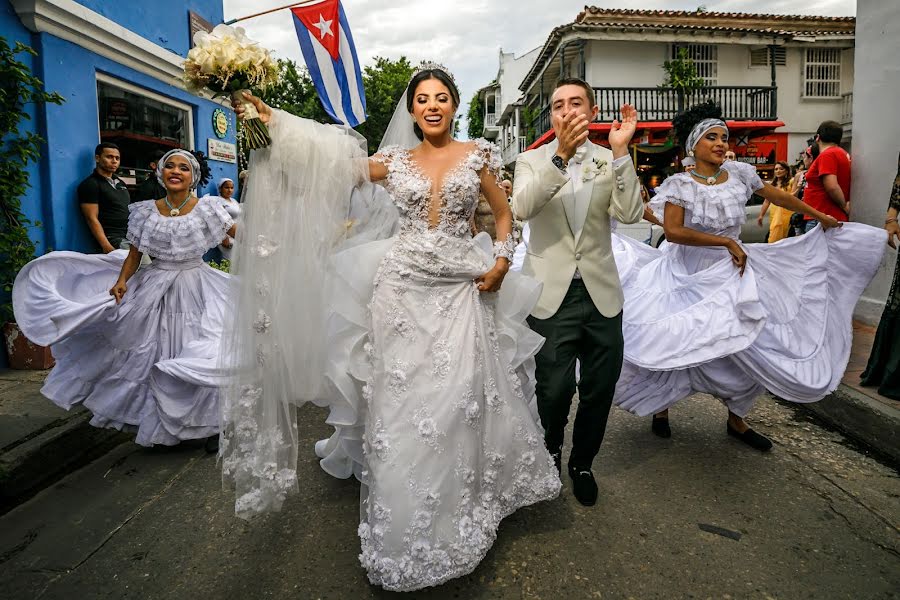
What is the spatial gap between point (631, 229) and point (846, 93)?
16.3 metres

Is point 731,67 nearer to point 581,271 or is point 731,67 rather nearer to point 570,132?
point 581,271

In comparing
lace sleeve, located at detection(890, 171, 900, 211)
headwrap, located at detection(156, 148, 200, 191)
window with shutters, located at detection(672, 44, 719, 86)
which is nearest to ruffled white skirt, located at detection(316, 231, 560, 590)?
headwrap, located at detection(156, 148, 200, 191)

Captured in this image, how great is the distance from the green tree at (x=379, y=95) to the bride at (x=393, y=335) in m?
21.9

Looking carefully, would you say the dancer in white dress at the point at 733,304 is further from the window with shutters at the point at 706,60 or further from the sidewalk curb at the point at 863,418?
the window with shutters at the point at 706,60

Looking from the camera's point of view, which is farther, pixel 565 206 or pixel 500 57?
pixel 500 57

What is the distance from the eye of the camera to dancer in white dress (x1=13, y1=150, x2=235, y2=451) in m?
3.91

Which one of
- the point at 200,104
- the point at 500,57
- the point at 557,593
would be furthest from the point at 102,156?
the point at 500,57

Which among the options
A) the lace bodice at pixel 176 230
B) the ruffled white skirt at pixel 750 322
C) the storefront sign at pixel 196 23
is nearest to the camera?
the ruffled white skirt at pixel 750 322

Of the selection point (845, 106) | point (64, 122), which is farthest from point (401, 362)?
point (845, 106)

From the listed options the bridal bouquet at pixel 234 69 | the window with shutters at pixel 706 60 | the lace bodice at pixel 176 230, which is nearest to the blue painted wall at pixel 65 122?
the lace bodice at pixel 176 230

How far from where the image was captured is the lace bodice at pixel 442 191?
2.81 metres

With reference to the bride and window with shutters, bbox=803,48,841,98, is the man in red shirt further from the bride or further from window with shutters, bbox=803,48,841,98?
window with shutters, bbox=803,48,841,98

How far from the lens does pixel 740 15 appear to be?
25109mm

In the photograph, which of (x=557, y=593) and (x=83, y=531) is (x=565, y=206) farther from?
(x=83, y=531)
